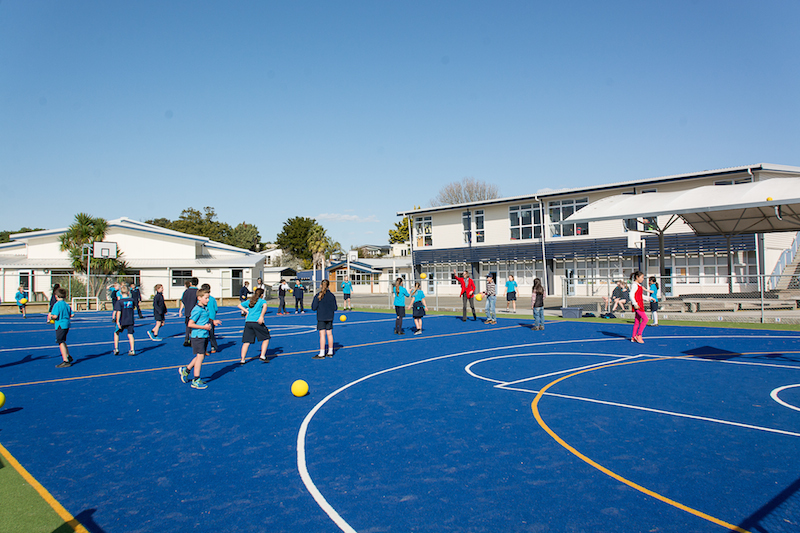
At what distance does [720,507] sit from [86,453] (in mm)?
7269

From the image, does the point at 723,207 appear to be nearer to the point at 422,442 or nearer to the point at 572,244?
the point at 572,244

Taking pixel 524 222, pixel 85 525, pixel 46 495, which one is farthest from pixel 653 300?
pixel 524 222

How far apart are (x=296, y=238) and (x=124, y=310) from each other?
225 feet

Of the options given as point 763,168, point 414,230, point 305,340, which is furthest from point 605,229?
point 305,340

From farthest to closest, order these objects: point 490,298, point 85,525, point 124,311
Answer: point 490,298, point 124,311, point 85,525

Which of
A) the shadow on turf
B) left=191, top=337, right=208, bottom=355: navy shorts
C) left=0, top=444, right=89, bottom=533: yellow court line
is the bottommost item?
the shadow on turf

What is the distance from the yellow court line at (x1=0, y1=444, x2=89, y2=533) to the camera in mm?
4496

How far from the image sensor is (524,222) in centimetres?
3997

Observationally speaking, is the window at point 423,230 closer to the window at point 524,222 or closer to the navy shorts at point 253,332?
the window at point 524,222

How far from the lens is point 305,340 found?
674 inches

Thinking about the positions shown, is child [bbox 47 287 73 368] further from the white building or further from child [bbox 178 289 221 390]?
the white building

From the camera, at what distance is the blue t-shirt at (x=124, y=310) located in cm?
1356

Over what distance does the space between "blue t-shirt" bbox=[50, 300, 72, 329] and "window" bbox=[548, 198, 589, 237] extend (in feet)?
105

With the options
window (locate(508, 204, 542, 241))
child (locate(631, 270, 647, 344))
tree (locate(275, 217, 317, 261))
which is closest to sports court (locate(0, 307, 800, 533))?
child (locate(631, 270, 647, 344))
